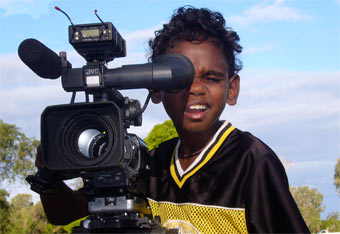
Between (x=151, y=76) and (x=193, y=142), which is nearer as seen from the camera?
(x=151, y=76)

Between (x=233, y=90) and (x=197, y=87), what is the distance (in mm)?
497

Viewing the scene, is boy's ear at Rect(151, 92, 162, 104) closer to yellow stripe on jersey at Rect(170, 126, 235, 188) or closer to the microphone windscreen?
yellow stripe on jersey at Rect(170, 126, 235, 188)

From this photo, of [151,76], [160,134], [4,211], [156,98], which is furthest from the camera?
[4,211]

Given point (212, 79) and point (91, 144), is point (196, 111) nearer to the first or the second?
point (212, 79)

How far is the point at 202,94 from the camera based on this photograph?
2980 millimetres

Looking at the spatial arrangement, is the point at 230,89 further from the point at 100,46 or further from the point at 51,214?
the point at 51,214

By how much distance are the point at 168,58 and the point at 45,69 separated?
666 millimetres

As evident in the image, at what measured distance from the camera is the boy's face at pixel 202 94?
298 centimetres

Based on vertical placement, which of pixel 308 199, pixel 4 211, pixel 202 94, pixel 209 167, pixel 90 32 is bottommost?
pixel 308 199

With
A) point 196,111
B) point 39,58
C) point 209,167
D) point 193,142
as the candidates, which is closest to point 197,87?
point 196,111

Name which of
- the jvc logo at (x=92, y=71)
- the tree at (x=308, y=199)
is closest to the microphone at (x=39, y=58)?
the jvc logo at (x=92, y=71)

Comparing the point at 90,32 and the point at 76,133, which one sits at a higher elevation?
the point at 90,32

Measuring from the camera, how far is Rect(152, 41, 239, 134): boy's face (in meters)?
2.98

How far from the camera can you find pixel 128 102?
2596 millimetres
